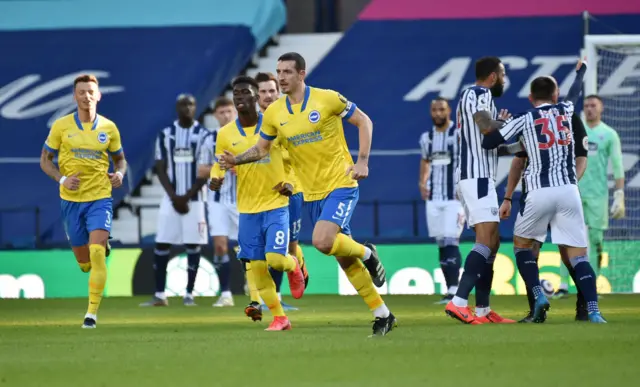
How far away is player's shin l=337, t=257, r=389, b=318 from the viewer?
890cm

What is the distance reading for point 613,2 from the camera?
69.3ft

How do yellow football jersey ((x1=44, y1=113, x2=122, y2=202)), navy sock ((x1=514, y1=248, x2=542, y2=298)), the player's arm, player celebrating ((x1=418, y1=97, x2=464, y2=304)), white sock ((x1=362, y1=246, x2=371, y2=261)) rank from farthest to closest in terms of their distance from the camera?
player celebrating ((x1=418, y1=97, x2=464, y2=304)) < yellow football jersey ((x1=44, y1=113, x2=122, y2=202)) < the player's arm < navy sock ((x1=514, y1=248, x2=542, y2=298)) < white sock ((x1=362, y1=246, x2=371, y2=261))

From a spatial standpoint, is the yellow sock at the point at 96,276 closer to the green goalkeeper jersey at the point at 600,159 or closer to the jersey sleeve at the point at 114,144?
the jersey sleeve at the point at 114,144

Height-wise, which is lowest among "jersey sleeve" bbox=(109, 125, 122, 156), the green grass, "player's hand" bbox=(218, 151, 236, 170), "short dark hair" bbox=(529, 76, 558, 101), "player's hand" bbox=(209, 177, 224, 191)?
the green grass

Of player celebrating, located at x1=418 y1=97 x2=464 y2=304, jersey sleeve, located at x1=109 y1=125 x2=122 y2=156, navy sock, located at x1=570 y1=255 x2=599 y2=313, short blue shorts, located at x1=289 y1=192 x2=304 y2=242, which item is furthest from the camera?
player celebrating, located at x1=418 y1=97 x2=464 y2=304

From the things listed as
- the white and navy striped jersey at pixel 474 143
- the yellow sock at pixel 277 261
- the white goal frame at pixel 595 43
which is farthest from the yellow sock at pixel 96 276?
the white goal frame at pixel 595 43

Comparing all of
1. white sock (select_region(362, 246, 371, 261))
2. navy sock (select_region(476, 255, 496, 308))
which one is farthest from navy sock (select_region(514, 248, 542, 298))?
white sock (select_region(362, 246, 371, 261))

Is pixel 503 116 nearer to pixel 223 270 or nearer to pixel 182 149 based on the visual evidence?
pixel 182 149

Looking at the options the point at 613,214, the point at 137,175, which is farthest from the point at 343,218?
the point at 137,175

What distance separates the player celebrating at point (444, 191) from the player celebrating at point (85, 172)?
444cm

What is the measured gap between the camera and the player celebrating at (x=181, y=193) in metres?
14.5

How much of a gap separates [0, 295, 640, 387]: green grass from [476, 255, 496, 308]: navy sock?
0.33m

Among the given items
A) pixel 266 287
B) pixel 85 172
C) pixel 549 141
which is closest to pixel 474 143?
pixel 549 141

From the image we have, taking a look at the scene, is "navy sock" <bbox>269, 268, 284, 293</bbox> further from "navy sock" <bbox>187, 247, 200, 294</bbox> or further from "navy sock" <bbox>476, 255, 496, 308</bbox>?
"navy sock" <bbox>476, 255, 496, 308</bbox>
